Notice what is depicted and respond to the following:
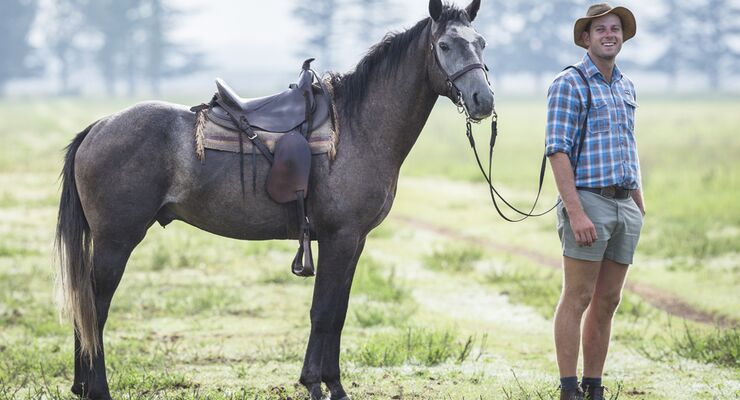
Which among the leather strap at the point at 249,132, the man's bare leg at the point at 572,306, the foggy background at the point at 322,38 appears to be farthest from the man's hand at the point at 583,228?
the foggy background at the point at 322,38

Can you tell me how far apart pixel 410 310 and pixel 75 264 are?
3991mm

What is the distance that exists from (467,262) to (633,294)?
2.38 meters

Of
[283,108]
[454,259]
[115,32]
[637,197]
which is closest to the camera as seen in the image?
[637,197]

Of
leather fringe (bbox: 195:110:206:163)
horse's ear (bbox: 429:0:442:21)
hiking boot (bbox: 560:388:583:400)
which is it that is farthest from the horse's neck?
hiking boot (bbox: 560:388:583:400)

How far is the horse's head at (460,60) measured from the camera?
4.90 meters

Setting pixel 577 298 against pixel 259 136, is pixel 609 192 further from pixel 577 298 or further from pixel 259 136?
pixel 259 136

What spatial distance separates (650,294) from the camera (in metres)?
9.79

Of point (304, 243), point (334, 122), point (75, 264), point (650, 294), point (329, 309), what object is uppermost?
point (334, 122)

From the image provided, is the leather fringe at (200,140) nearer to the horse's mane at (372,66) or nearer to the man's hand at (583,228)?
the horse's mane at (372,66)

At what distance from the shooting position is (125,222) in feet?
17.2

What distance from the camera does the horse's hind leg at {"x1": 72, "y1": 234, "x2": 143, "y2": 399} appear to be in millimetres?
5273

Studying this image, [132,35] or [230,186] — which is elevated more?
[132,35]

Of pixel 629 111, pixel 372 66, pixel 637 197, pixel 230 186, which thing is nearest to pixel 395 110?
pixel 372 66

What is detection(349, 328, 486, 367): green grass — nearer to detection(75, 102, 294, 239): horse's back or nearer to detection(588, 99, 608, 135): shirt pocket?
detection(75, 102, 294, 239): horse's back
